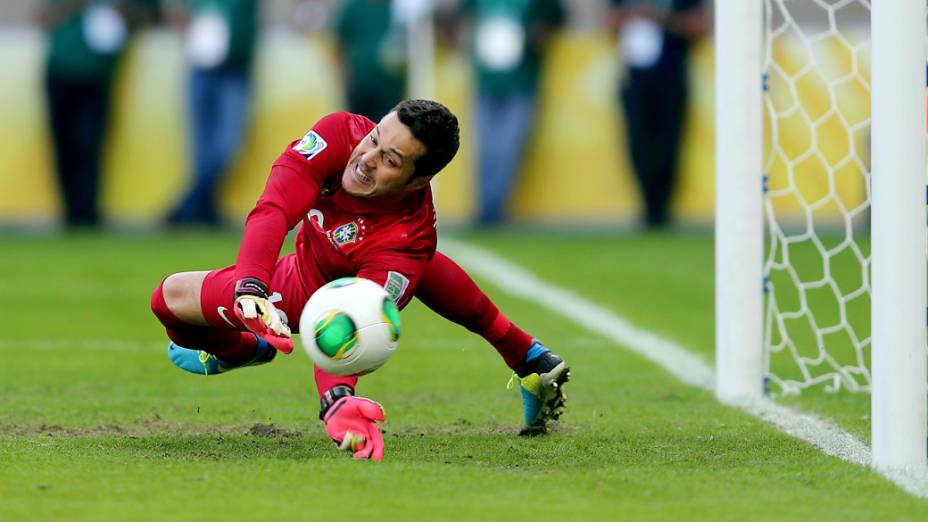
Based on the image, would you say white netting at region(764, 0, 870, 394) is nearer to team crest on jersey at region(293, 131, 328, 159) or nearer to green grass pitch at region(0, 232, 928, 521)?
green grass pitch at region(0, 232, 928, 521)

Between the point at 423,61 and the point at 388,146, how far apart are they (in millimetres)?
9964

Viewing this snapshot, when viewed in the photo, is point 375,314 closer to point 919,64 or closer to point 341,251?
point 341,251

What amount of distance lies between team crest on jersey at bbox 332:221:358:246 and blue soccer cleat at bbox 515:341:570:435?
2.72 feet

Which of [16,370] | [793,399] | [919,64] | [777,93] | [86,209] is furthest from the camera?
[86,209]

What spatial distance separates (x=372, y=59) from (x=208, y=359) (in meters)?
8.95

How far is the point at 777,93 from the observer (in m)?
14.0

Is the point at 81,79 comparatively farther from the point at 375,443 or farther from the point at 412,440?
the point at 375,443

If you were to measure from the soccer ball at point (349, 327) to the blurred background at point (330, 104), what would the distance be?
9720 millimetres

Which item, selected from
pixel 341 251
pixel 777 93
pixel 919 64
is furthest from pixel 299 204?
pixel 777 93

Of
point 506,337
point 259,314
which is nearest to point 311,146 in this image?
point 259,314

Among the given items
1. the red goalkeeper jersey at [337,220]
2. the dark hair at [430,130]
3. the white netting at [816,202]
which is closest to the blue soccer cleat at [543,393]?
the red goalkeeper jersey at [337,220]

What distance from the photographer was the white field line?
5520 mm

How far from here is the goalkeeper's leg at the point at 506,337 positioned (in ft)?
19.5

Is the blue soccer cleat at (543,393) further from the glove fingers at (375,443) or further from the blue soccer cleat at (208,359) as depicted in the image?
the blue soccer cleat at (208,359)
